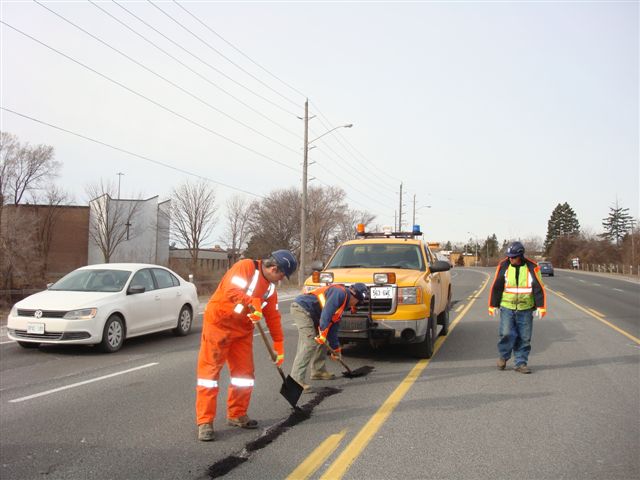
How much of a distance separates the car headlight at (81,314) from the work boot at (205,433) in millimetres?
4902

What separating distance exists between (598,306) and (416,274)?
13.7 m

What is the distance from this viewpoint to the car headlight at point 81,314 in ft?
28.6

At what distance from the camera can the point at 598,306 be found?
19.3 meters

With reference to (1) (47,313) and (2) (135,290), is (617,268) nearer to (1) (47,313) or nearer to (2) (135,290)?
(2) (135,290)

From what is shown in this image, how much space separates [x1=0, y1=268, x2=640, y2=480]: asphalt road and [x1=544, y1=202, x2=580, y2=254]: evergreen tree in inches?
4636

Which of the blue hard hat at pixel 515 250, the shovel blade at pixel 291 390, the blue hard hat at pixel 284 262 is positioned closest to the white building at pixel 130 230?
the blue hard hat at pixel 515 250

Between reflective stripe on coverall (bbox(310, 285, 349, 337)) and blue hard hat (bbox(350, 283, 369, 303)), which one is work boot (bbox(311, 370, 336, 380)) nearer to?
reflective stripe on coverall (bbox(310, 285, 349, 337))

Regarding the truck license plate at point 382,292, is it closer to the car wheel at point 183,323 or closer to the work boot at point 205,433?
the work boot at point 205,433

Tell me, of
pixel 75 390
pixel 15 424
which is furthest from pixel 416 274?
pixel 15 424

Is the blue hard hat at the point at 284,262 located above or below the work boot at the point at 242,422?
above

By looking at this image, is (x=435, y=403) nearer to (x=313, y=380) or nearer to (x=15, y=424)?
(x=313, y=380)

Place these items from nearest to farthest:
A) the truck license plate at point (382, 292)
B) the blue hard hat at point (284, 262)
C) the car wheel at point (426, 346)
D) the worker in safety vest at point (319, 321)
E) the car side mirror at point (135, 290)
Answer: the blue hard hat at point (284, 262) → the worker in safety vest at point (319, 321) → the truck license plate at point (382, 292) → the car wheel at point (426, 346) → the car side mirror at point (135, 290)

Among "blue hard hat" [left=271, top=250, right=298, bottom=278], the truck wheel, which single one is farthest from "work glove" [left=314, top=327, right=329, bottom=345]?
the truck wheel

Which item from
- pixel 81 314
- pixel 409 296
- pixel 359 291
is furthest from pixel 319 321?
pixel 81 314
